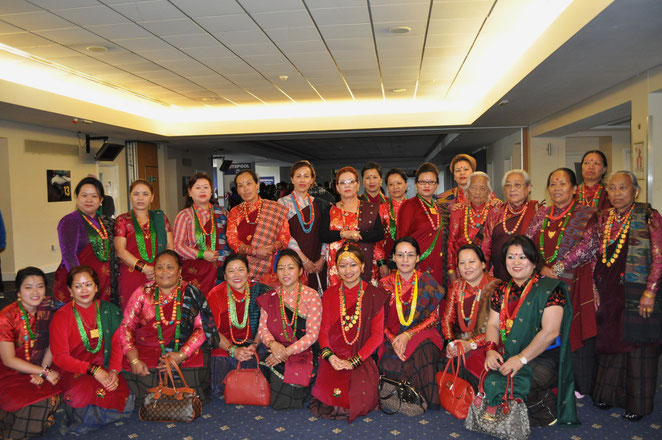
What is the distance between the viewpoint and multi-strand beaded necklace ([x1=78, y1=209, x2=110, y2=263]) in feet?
12.2

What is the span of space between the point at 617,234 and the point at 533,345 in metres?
Answer: 0.92

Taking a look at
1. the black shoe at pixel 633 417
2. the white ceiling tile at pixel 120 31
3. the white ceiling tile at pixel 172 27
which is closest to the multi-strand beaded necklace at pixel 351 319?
the black shoe at pixel 633 417

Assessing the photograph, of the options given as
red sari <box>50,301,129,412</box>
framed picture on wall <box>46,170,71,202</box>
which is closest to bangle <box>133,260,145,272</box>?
red sari <box>50,301,129,412</box>

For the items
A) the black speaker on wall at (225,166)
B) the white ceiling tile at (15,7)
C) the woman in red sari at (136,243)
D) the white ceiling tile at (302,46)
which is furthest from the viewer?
the black speaker on wall at (225,166)

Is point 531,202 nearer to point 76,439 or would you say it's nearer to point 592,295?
point 592,295

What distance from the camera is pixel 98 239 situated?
3729 mm

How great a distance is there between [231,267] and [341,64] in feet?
13.7

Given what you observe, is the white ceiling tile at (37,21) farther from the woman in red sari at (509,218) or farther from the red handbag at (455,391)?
the red handbag at (455,391)

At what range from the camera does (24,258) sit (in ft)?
28.5

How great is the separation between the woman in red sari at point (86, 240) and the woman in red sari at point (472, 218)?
2.57m

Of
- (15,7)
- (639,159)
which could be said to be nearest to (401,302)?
(639,159)

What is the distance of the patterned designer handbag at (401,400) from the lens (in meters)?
3.04

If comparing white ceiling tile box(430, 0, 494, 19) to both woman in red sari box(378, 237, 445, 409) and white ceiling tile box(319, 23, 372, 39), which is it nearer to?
white ceiling tile box(319, 23, 372, 39)

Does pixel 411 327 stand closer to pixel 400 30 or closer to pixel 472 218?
pixel 472 218
